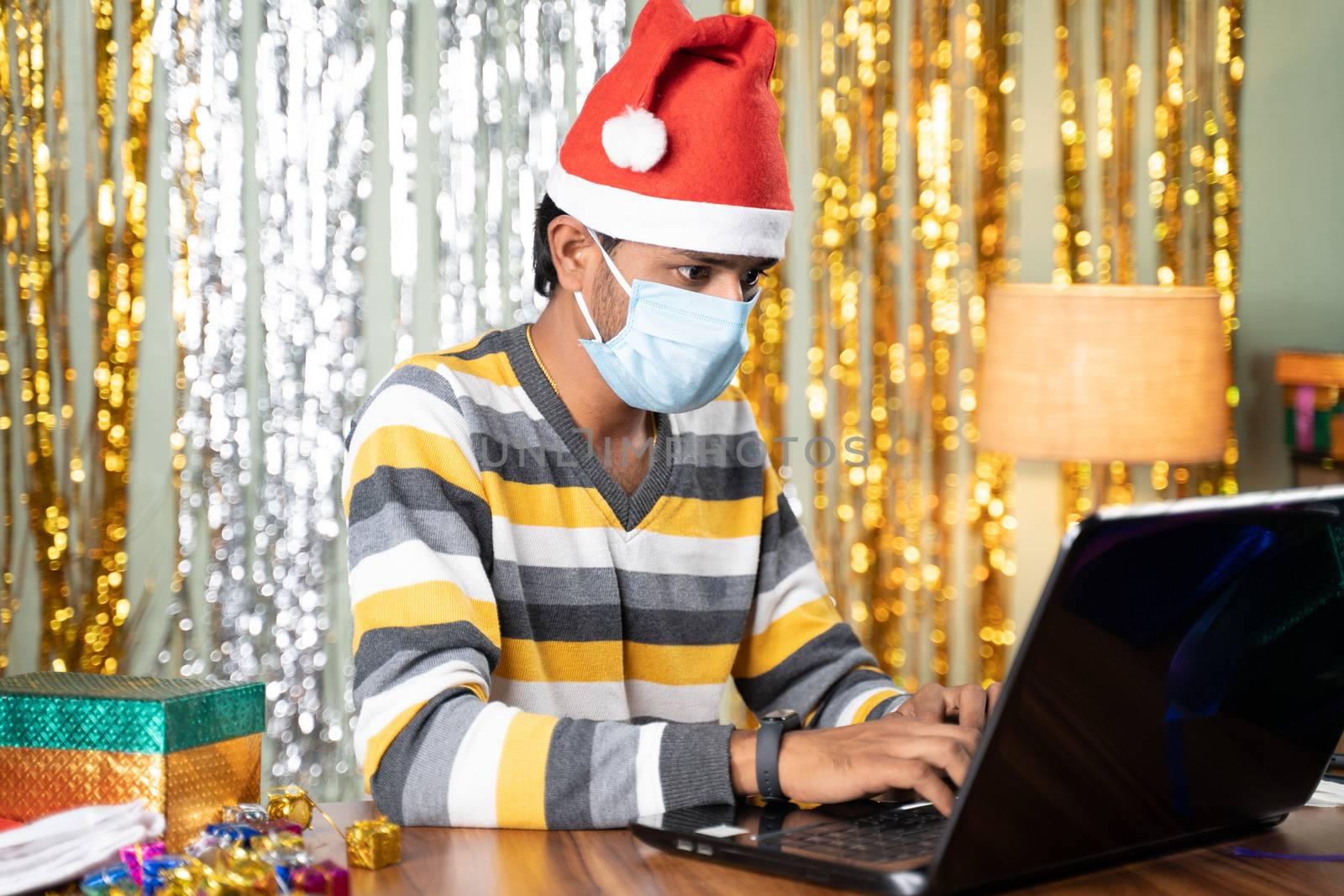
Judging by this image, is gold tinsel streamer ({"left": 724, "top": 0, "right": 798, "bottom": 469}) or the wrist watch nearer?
the wrist watch

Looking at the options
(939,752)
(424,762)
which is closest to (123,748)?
(424,762)

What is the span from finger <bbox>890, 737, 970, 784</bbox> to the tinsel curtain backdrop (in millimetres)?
1986

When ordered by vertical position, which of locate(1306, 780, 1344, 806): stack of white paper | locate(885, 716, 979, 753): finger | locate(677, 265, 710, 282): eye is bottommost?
locate(1306, 780, 1344, 806): stack of white paper

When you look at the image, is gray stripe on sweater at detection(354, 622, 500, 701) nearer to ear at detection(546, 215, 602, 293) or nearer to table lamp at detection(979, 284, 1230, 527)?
ear at detection(546, 215, 602, 293)

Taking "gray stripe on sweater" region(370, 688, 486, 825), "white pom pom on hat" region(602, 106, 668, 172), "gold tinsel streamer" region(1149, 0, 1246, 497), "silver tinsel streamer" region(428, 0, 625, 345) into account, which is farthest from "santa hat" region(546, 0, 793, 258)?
Answer: "gold tinsel streamer" region(1149, 0, 1246, 497)

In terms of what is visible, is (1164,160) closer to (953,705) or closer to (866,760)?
(953,705)

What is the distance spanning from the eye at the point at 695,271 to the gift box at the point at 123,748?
69 centimetres

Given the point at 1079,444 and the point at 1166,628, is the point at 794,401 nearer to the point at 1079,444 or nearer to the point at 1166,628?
the point at 1079,444

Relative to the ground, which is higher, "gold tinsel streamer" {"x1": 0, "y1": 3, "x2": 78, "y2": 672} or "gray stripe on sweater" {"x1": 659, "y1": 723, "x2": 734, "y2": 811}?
"gold tinsel streamer" {"x1": 0, "y1": 3, "x2": 78, "y2": 672}

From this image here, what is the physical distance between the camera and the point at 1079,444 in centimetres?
256

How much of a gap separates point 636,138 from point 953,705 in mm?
643

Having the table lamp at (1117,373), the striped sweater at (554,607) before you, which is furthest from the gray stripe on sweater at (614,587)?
the table lamp at (1117,373)

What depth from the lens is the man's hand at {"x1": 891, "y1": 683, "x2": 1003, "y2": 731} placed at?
115 centimetres

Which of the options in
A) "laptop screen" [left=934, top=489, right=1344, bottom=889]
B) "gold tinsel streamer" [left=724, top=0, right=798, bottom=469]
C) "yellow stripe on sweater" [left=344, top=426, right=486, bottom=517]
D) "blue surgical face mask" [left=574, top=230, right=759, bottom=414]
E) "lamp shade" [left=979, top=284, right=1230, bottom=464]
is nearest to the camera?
"laptop screen" [left=934, top=489, right=1344, bottom=889]
